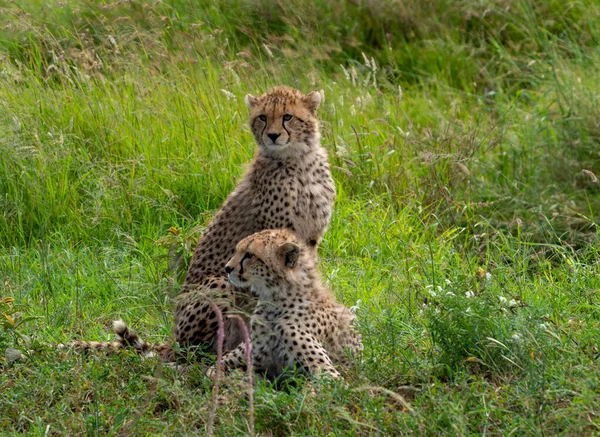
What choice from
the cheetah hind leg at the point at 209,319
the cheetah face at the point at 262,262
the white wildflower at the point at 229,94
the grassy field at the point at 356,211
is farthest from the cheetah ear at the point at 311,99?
the white wildflower at the point at 229,94

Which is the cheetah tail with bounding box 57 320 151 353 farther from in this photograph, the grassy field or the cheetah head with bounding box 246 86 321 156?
the cheetah head with bounding box 246 86 321 156

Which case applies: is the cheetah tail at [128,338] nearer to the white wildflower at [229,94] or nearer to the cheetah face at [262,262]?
the cheetah face at [262,262]

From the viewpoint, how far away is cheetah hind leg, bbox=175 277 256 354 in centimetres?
431

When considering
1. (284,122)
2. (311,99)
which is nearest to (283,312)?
(284,122)

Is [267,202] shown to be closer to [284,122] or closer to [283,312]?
[284,122]

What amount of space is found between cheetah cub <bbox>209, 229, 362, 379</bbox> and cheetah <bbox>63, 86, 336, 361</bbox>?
11.6 inches

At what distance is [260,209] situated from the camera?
15.4ft

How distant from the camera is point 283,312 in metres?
4.00

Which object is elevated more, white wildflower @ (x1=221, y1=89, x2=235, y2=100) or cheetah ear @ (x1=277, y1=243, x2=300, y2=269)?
white wildflower @ (x1=221, y1=89, x2=235, y2=100)

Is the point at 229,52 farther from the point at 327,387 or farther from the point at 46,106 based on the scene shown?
the point at 327,387

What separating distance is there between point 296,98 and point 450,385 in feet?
5.66

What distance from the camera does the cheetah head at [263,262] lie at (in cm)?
397

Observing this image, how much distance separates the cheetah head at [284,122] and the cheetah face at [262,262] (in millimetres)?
931

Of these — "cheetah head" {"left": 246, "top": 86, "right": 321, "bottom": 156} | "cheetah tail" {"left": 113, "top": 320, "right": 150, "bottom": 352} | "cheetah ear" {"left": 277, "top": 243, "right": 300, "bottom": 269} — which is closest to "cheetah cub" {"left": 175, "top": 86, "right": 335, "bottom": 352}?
"cheetah head" {"left": 246, "top": 86, "right": 321, "bottom": 156}
